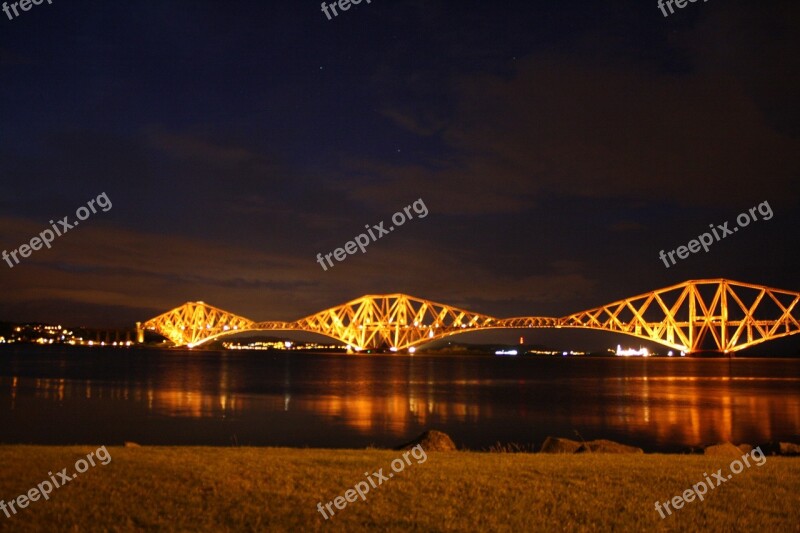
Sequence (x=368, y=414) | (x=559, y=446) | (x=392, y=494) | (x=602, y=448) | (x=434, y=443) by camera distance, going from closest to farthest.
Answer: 1. (x=392, y=494)
2. (x=434, y=443)
3. (x=602, y=448)
4. (x=559, y=446)
5. (x=368, y=414)

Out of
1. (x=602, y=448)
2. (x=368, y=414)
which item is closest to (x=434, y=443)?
(x=602, y=448)

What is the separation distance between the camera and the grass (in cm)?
704

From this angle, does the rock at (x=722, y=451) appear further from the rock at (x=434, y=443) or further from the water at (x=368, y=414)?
the water at (x=368, y=414)

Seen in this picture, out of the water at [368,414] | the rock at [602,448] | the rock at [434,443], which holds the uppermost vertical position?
the rock at [434,443]

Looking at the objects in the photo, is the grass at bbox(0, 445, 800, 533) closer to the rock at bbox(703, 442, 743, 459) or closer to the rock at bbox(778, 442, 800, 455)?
the rock at bbox(703, 442, 743, 459)

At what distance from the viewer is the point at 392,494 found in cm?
827

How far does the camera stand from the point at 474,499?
802cm

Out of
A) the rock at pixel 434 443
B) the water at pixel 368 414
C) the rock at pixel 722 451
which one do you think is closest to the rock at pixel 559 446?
the rock at pixel 434 443

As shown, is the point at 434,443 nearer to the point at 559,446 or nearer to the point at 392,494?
the point at 559,446

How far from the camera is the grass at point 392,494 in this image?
7.04 meters

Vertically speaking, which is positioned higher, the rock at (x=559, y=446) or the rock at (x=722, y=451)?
the rock at (x=559, y=446)

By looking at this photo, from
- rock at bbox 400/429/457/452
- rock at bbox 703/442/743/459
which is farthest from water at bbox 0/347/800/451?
rock at bbox 703/442/743/459

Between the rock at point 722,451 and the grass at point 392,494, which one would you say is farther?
the rock at point 722,451

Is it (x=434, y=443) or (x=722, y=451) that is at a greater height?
(x=434, y=443)
